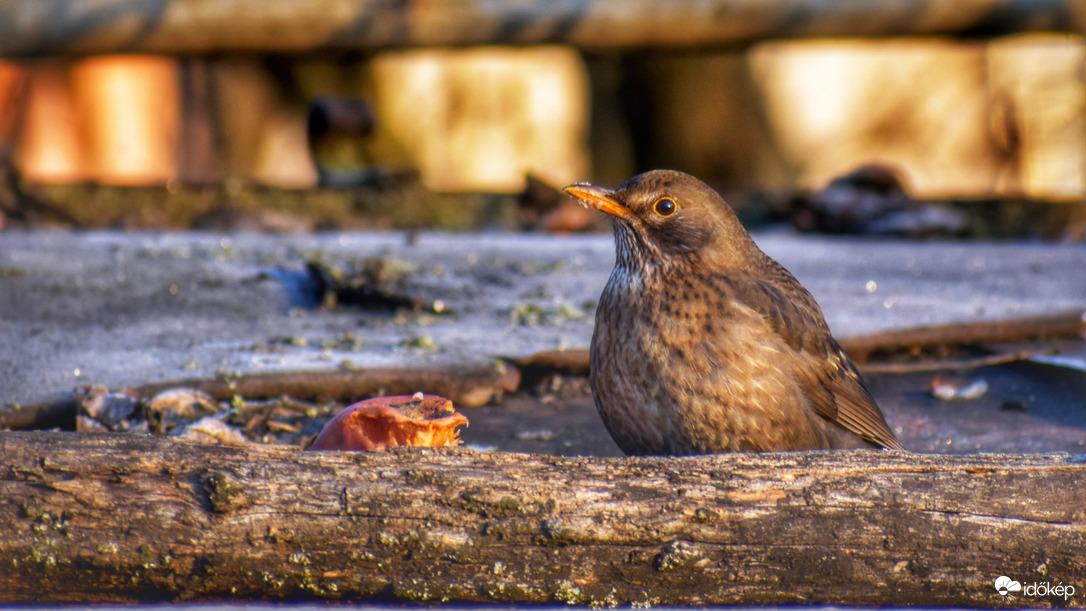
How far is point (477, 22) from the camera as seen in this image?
867 cm

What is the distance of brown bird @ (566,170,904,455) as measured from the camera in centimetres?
339

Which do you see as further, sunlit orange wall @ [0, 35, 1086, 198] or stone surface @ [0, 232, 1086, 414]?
sunlit orange wall @ [0, 35, 1086, 198]

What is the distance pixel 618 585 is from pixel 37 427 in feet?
7.15

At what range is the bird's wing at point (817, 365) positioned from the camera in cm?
362

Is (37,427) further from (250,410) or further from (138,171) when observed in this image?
(138,171)

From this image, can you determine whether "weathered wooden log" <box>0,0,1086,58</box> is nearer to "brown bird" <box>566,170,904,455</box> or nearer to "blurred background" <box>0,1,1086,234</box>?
"blurred background" <box>0,1,1086,234</box>

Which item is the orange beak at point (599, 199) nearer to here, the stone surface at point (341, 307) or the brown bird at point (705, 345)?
the brown bird at point (705, 345)

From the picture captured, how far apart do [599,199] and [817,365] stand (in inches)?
33.5

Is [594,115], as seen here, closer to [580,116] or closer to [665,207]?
[580,116]

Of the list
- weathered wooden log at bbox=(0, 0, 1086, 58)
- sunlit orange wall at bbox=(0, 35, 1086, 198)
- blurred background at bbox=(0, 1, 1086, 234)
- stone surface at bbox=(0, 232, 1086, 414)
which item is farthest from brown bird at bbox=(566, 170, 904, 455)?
sunlit orange wall at bbox=(0, 35, 1086, 198)

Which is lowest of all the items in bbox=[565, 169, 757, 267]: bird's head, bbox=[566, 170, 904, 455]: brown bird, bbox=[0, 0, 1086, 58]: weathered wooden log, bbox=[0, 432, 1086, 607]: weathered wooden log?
bbox=[0, 432, 1086, 607]: weathered wooden log

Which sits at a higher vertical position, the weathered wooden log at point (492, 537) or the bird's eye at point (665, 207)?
the bird's eye at point (665, 207)

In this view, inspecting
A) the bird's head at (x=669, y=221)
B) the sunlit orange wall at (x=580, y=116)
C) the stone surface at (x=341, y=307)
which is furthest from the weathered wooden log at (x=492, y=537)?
the sunlit orange wall at (x=580, y=116)

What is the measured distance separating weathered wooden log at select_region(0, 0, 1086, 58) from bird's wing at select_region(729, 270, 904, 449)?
Result: 5.26 metres
